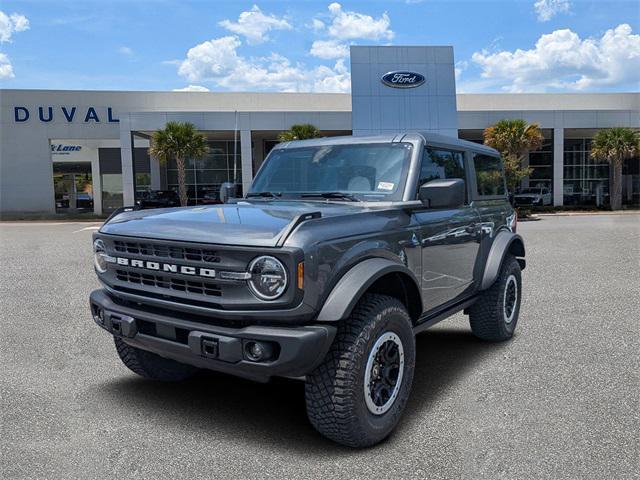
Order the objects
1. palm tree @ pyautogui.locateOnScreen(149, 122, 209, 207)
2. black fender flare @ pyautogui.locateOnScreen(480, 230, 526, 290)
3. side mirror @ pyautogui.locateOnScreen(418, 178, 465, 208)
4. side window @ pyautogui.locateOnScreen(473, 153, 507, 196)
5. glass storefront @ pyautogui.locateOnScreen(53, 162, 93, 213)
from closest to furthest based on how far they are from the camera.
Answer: side mirror @ pyautogui.locateOnScreen(418, 178, 465, 208), black fender flare @ pyautogui.locateOnScreen(480, 230, 526, 290), side window @ pyautogui.locateOnScreen(473, 153, 507, 196), palm tree @ pyautogui.locateOnScreen(149, 122, 209, 207), glass storefront @ pyautogui.locateOnScreen(53, 162, 93, 213)

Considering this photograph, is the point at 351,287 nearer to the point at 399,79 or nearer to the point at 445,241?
the point at 445,241

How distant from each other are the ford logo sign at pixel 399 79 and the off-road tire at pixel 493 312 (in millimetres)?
28694

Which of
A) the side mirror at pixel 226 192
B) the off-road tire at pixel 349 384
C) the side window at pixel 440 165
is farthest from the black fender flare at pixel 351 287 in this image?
the side mirror at pixel 226 192

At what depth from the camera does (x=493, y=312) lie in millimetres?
5227

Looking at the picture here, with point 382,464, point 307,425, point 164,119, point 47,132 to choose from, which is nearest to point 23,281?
point 307,425

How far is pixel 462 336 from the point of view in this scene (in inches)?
228

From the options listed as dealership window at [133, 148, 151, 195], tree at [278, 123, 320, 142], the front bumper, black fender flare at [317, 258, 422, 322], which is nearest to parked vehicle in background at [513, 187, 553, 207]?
tree at [278, 123, 320, 142]

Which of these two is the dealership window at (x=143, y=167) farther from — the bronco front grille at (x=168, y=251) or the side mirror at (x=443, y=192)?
the side mirror at (x=443, y=192)

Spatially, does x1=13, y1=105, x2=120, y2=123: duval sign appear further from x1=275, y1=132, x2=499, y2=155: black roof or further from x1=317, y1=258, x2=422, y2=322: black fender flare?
x1=317, y1=258, x2=422, y2=322: black fender flare

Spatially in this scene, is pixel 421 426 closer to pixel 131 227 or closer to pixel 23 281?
pixel 131 227

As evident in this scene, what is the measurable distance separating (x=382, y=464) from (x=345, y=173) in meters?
2.17

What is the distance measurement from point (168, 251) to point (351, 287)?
1.13m

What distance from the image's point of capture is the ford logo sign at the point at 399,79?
106 feet

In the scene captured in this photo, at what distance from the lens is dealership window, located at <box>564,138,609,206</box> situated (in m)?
39.9
